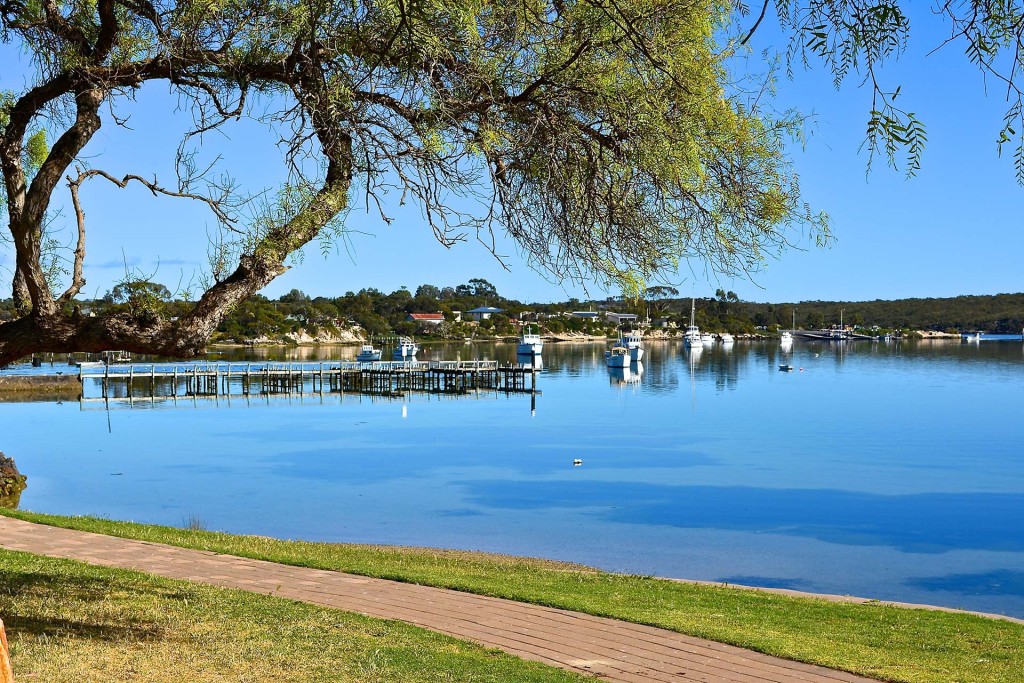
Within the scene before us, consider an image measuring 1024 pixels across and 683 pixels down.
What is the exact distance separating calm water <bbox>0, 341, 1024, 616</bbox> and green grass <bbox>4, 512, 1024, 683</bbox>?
6.69m

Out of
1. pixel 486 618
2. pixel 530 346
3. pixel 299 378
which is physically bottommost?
pixel 299 378

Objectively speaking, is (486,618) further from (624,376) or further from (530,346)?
(530,346)

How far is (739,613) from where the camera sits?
1033 centimetres

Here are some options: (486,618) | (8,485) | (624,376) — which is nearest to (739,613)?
(486,618)

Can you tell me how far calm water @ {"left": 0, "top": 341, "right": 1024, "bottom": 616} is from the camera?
2120 centimetres

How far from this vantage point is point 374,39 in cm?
546

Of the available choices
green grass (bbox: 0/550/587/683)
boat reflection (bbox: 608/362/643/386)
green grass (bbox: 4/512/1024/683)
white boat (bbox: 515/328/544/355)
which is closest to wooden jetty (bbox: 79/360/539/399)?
boat reflection (bbox: 608/362/643/386)

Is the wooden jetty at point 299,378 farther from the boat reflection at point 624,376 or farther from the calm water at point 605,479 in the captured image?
the boat reflection at point 624,376

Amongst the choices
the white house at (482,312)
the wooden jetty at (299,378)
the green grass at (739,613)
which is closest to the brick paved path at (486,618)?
the green grass at (739,613)

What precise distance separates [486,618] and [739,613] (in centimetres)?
320

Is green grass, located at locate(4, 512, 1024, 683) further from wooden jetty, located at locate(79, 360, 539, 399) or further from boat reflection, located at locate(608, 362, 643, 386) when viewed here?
boat reflection, located at locate(608, 362, 643, 386)

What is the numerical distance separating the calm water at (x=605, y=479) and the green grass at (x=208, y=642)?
11863 mm

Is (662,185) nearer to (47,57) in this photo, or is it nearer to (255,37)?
(255,37)

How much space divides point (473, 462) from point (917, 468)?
52.8ft
